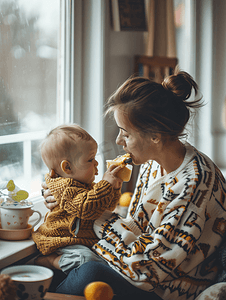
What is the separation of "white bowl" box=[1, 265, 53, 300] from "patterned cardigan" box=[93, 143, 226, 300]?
27cm

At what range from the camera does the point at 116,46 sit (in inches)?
85.0

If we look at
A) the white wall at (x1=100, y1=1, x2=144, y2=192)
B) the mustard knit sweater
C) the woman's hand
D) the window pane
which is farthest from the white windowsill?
the white wall at (x1=100, y1=1, x2=144, y2=192)

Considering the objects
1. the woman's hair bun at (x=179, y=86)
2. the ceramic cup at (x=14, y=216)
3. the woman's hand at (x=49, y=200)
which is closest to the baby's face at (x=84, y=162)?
the woman's hand at (x=49, y=200)

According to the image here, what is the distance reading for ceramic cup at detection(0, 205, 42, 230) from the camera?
1184 millimetres

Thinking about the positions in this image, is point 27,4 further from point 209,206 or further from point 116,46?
point 209,206

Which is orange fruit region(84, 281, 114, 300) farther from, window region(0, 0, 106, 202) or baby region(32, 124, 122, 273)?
window region(0, 0, 106, 202)

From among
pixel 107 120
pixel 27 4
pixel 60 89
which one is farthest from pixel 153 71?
pixel 27 4

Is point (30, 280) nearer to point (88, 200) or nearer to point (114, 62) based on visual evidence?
point (88, 200)

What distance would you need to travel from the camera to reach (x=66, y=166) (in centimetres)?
120

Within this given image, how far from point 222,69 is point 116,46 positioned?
142cm

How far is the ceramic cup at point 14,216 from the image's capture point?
1184 millimetres

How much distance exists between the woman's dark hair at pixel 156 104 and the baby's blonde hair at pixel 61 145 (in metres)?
0.19

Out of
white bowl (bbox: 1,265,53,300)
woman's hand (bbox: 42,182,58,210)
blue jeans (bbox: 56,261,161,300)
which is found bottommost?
blue jeans (bbox: 56,261,161,300)

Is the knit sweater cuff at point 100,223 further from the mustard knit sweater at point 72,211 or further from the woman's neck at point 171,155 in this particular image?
the woman's neck at point 171,155
